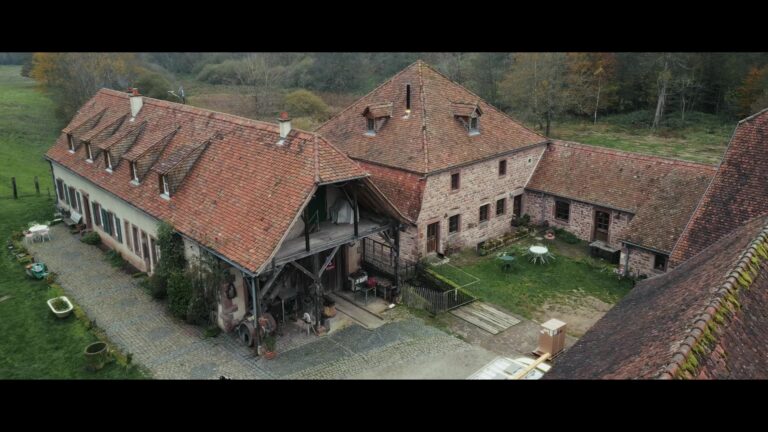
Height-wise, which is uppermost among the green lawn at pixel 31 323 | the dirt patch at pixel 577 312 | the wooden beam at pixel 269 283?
the wooden beam at pixel 269 283

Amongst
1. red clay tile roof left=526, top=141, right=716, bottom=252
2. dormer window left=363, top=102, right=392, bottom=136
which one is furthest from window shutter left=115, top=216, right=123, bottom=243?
red clay tile roof left=526, top=141, right=716, bottom=252

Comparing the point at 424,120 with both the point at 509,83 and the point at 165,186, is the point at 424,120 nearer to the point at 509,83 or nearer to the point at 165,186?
the point at 165,186

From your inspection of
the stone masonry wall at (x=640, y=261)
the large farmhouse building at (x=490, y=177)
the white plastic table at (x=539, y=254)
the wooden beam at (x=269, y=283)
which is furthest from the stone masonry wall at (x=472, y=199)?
the wooden beam at (x=269, y=283)

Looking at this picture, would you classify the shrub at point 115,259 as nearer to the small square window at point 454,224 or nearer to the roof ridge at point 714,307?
the small square window at point 454,224

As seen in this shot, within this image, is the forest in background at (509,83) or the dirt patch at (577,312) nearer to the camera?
the dirt patch at (577,312)

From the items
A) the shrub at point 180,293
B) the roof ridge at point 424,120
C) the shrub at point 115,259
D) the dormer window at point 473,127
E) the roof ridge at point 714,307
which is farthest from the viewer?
the dormer window at point 473,127
